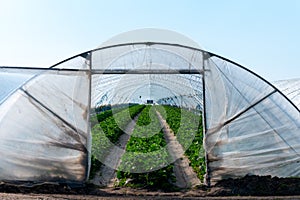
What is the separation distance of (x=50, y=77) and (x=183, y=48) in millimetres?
3224

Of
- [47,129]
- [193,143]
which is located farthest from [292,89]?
[47,129]

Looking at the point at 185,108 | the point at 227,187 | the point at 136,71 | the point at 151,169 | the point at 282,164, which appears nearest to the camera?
the point at 227,187

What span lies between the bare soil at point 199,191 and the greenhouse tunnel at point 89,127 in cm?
36

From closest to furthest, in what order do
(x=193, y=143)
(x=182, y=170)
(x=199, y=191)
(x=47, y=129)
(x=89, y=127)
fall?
(x=199, y=191) < (x=47, y=129) < (x=89, y=127) < (x=182, y=170) < (x=193, y=143)

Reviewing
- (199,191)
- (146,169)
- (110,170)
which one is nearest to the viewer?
(199,191)

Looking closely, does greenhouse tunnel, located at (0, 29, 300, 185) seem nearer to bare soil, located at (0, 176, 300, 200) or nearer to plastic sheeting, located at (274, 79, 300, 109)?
bare soil, located at (0, 176, 300, 200)

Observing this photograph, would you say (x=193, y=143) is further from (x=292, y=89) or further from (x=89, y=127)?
(x=292, y=89)

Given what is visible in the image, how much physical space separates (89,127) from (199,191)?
2.88 meters

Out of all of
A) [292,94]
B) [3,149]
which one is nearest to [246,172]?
[3,149]

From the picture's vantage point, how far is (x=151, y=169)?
9.94m

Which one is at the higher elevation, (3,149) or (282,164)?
(3,149)

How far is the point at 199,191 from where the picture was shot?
26.6 feet

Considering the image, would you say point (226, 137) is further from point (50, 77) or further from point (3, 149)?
point (3, 149)

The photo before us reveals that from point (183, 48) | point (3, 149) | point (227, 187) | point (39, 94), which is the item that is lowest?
point (227, 187)
